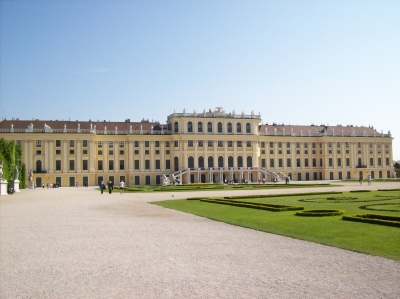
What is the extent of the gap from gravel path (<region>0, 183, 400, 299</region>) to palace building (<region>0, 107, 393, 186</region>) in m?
64.7

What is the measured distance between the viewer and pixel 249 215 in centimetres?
2172

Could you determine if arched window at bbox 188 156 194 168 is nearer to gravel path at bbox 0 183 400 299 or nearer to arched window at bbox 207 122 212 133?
arched window at bbox 207 122 212 133

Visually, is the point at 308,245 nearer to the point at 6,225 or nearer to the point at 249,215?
the point at 249,215

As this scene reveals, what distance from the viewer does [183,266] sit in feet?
35.2

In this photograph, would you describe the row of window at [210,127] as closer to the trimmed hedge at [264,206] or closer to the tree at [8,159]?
the tree at [8,159]

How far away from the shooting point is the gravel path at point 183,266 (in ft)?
28.6

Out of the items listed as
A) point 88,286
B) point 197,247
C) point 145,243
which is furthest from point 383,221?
point 88,286

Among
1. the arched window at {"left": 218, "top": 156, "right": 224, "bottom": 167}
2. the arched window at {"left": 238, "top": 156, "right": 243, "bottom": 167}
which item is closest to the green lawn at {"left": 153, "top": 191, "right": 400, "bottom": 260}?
the arched window at {"left": 218, "top": 156, "right": 224, "bottom": 167}

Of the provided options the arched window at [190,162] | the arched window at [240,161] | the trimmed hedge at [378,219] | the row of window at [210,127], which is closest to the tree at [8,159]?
the row of window at [210,127]

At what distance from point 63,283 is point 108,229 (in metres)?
8.12

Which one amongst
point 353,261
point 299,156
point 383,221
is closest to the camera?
point 353,261

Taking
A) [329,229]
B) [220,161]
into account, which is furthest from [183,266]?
[220,161]

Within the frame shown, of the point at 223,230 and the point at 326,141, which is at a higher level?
the point at 326,141

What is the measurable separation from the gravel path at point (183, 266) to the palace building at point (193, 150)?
212ft
